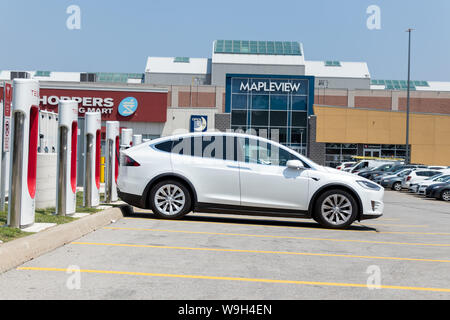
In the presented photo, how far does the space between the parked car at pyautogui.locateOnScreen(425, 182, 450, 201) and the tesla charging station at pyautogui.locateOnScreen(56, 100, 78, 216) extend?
21.0 metres

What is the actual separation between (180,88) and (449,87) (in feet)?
138

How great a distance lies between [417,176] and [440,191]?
628 centimetres

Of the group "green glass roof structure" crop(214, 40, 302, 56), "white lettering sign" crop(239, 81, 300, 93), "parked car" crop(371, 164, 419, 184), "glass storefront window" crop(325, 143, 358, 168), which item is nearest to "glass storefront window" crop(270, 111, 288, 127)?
"white lettering sign" crop(239, 81, 300, 93)

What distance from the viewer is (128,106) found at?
4997 cm

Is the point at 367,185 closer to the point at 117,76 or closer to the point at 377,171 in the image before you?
the point at 377,171

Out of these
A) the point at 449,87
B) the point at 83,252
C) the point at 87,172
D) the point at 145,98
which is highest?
the point at 449,87

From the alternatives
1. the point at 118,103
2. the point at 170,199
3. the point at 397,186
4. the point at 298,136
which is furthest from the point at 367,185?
the point at 298,136

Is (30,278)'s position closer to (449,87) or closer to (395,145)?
(395,145)

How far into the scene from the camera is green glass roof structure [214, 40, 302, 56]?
81125 millimetres

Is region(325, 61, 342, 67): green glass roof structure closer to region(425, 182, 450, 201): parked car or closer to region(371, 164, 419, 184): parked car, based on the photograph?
region(371, 164, 419, 184): parked car

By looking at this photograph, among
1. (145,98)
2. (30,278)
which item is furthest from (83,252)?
(145,98)

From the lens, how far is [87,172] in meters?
11.6

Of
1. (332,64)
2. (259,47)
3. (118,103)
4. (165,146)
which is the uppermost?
(259,47)

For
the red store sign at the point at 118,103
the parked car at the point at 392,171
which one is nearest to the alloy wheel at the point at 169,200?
the parked car at the point at 392,171
